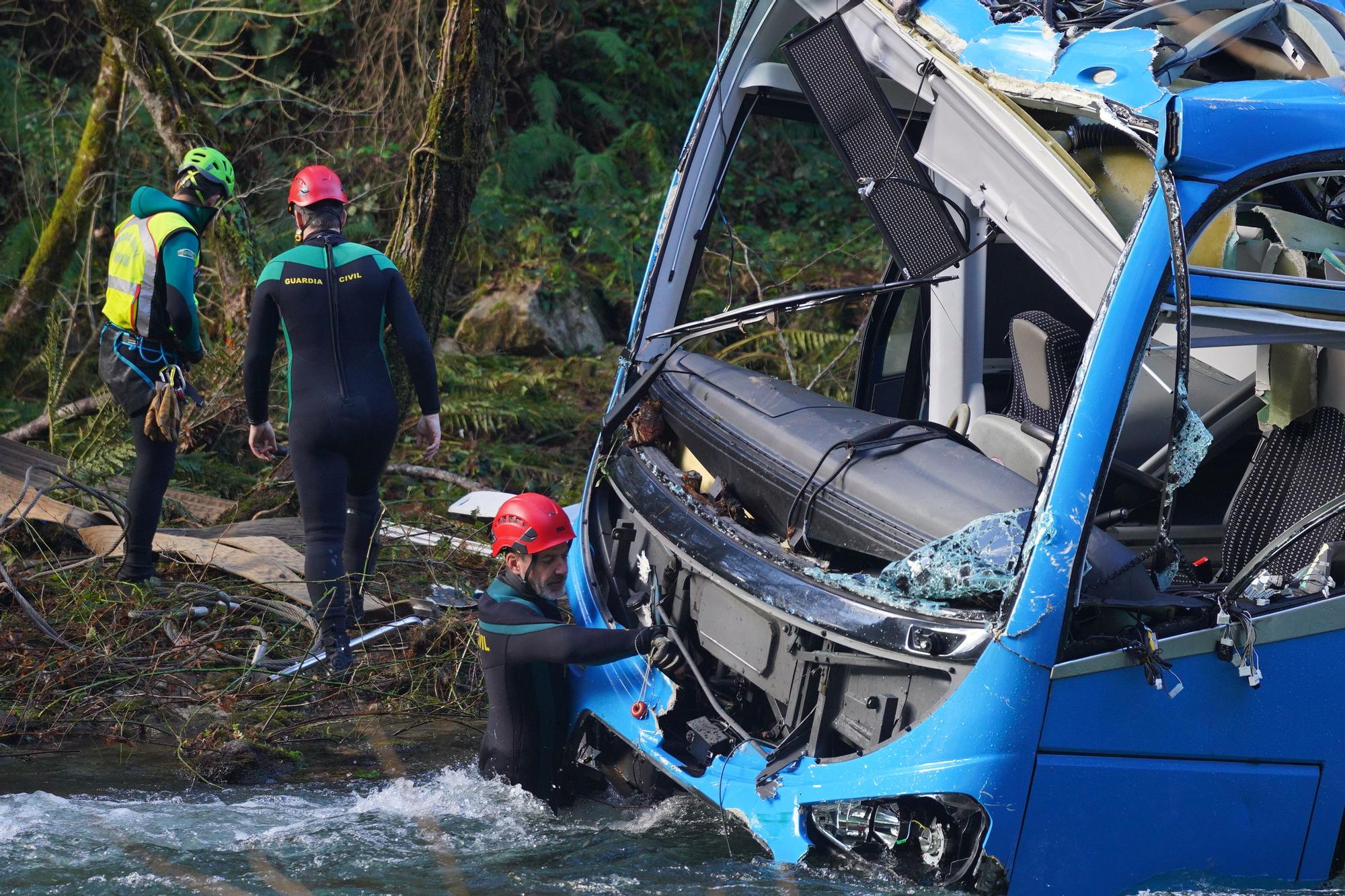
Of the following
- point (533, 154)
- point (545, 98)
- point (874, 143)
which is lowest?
point (533, 154)

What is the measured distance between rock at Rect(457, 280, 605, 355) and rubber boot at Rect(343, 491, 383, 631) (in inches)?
197

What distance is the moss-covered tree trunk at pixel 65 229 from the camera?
911 centimetres

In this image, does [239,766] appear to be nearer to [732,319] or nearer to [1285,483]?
[732,319]

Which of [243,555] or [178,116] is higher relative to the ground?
[178,116]

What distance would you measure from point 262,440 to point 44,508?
1760 millimetres

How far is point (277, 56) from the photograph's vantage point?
13117 mm

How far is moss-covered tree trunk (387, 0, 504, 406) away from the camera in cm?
686

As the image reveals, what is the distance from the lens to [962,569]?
3.32m

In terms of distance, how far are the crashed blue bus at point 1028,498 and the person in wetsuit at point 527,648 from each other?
0.13 metres

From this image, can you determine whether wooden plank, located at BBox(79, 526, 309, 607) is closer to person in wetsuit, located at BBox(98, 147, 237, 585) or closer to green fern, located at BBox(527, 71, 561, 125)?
person in wetsuit, located at BBox(98, 147, 237, 585)

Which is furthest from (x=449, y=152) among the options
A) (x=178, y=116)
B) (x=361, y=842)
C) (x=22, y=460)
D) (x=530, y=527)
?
(x=361, y=842)

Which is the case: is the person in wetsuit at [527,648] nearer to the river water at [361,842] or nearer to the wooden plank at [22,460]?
the river water at [361,842]

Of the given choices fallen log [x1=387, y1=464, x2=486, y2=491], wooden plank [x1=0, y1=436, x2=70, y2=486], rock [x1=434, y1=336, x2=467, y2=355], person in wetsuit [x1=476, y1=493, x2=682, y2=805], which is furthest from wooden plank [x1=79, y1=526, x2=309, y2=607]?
rock [x1=434, y1=336, x2=467, y2=355]

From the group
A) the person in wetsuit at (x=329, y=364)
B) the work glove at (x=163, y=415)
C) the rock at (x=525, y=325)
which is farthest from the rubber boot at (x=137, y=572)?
the rock at (x=525, y=325)
